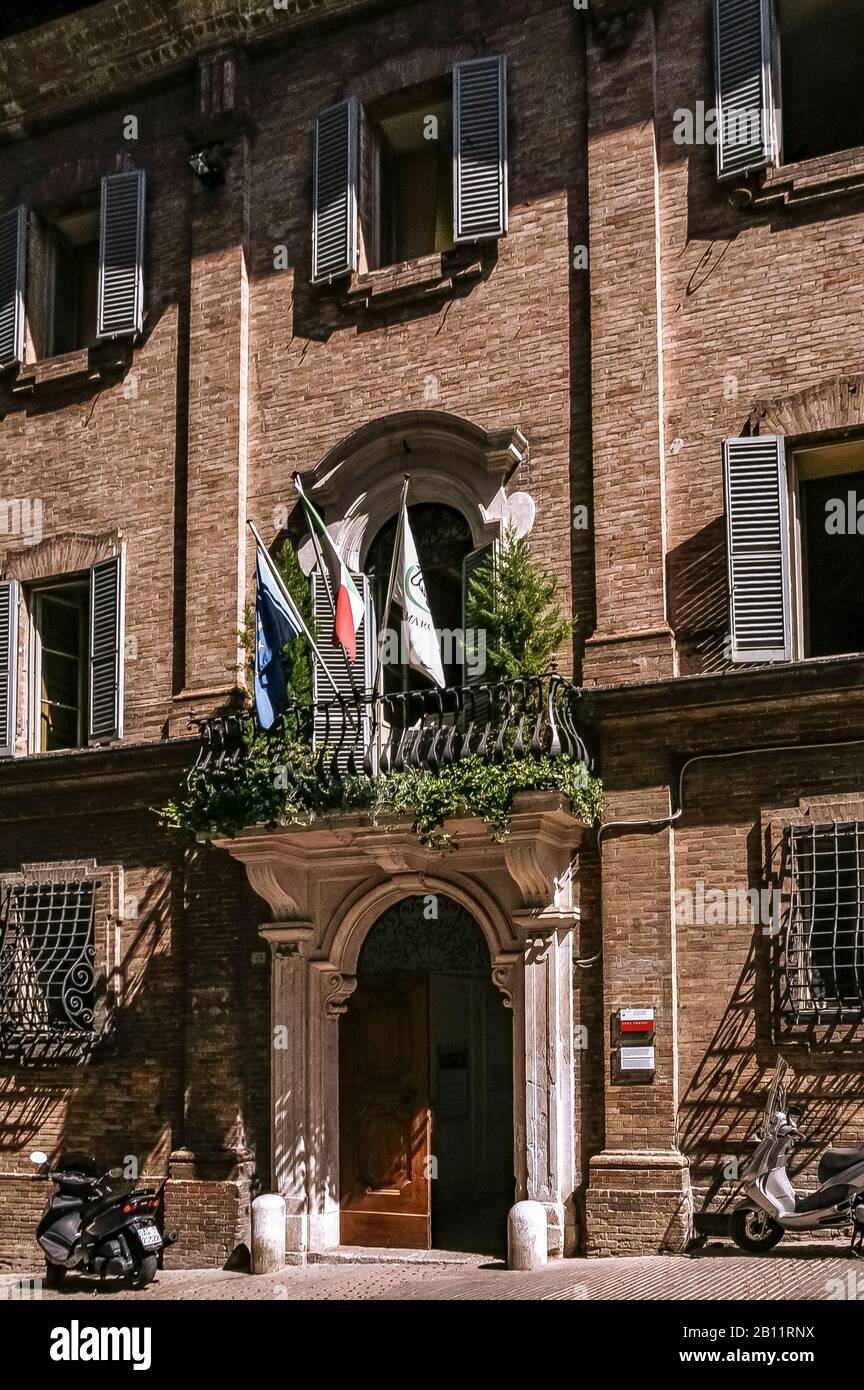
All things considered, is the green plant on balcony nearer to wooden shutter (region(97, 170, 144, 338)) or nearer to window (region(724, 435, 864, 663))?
window (region(724, 435, 864, 663))

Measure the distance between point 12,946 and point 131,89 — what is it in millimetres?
8787

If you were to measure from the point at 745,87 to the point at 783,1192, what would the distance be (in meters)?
8.78

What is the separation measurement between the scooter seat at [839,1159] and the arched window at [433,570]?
500 cm

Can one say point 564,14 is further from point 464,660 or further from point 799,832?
point 799,832

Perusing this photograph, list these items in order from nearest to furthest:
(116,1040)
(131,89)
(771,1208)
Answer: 1. (771,1208)
2. (116,1040)
3. (131,89)

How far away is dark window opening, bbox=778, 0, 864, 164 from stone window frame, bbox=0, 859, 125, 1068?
348 inches

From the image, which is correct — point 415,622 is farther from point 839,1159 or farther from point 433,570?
point 839,1159

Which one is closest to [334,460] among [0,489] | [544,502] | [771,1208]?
[544,502]

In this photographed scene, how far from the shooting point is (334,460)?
1492 centimetres

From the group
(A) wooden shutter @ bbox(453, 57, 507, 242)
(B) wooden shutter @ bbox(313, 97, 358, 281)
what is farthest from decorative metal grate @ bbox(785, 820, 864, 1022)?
(B) wooden shutter @ bbox(313, 97, 358, 281)

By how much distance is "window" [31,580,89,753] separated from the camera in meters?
16.5

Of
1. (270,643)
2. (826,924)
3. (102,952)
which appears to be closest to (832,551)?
(826,924)

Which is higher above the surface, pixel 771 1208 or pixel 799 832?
pixel 799 832

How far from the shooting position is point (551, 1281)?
11648mm
